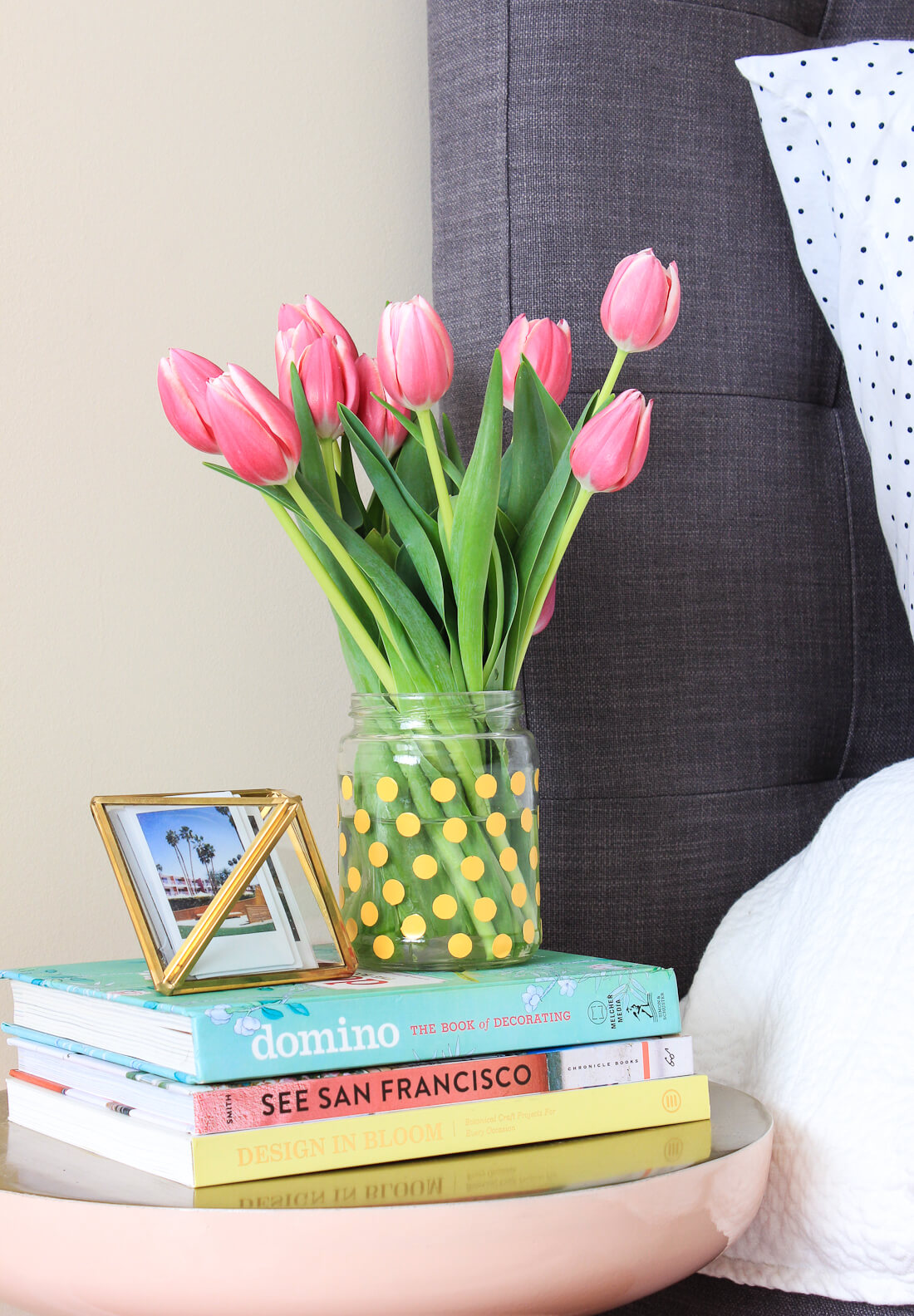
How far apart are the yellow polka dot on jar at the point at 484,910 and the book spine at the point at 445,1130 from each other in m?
0.11

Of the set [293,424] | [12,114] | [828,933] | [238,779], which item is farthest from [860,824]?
[12,114]

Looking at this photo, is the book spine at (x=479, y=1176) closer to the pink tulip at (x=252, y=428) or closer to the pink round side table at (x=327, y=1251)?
the pink round side table at (x=327, y=1251)

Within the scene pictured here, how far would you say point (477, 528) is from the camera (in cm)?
66

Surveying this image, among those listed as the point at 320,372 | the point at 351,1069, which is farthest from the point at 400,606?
the point at 351,1069

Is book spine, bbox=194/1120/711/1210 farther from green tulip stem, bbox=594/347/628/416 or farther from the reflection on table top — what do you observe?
green tulip stem, bbox=594/347/628/416

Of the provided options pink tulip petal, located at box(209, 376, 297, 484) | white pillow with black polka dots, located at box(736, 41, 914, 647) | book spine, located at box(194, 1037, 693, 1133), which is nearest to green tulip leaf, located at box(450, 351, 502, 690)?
pink tulip petal, located at box(209, 376, 297, 484)

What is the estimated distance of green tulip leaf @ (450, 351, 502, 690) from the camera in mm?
657

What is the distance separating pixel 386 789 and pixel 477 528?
0.15 m

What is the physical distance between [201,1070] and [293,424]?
318 mm

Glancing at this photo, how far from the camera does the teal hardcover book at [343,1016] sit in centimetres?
51

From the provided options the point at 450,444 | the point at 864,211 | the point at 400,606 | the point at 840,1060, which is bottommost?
the point at 840,1060

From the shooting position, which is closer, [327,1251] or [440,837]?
[327,1251]

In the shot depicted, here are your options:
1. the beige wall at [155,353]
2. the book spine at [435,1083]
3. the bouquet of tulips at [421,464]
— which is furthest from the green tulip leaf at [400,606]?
the beige wall at [155,353]

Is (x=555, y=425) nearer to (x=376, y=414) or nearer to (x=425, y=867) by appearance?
(x=376, y=414)
